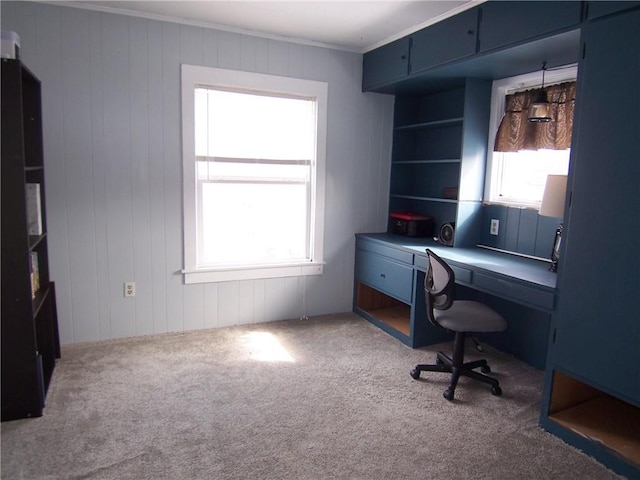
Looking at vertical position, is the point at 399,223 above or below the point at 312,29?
below

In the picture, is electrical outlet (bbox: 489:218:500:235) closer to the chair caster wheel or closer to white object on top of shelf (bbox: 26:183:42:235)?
the chair caster wheel

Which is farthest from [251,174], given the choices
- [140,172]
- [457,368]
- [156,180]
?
[457,368]

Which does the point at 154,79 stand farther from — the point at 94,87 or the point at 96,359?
the point at 96,359

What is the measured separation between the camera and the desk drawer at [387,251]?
3426 mm

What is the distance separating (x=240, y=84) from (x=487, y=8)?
1836mm

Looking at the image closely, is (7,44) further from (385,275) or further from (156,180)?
(385,275)

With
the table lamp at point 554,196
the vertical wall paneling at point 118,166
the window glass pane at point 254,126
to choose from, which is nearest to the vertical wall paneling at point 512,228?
the table lamp at point 554,196

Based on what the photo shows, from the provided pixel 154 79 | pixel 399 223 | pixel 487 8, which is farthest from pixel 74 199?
pixel 487 8

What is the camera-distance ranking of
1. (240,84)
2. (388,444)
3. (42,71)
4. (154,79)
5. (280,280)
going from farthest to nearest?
(280,280) < (240,84) < (154,79) < (42,71) < (388,444)

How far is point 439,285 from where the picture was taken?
2658mm

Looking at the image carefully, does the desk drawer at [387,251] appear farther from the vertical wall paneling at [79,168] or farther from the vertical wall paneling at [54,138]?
the vertical wall paneling at [54,138]

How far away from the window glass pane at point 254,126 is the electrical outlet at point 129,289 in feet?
3.71

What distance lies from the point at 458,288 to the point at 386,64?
6.28 feet

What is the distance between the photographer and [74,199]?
123 inches
